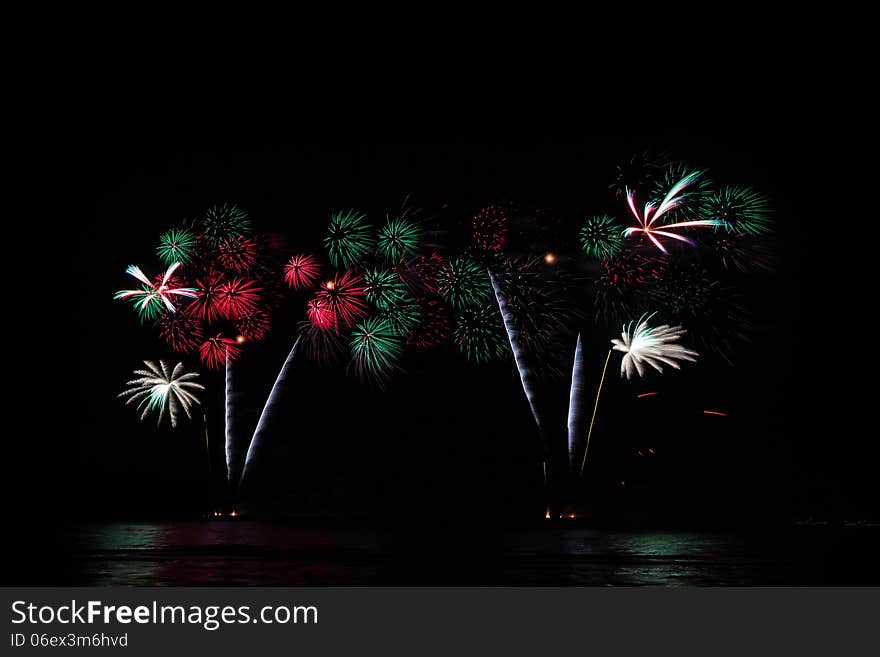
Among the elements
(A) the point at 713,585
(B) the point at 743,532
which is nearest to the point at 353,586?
(A) the point at 713,585

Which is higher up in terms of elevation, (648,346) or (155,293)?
(155,293)

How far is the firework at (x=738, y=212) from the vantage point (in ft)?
126

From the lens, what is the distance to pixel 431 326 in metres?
40.1

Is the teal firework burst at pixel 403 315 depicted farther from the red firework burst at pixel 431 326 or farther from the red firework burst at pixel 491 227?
the red firework burst at pixel 491 227

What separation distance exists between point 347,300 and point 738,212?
52.9ft

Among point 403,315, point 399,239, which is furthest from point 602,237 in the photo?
point 403,315

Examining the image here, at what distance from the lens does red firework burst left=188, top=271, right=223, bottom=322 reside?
41.8 meters

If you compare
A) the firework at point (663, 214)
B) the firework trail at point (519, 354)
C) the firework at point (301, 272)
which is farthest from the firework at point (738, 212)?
the firework at point (301, 272)

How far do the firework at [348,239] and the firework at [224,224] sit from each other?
3.67 metres

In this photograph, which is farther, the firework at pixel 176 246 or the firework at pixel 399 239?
the firework at pixel 176 246

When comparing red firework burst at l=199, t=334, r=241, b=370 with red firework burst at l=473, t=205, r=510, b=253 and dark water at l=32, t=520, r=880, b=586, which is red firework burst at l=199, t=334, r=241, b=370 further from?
red firework burst at l=473, t=205, r=510, b=253

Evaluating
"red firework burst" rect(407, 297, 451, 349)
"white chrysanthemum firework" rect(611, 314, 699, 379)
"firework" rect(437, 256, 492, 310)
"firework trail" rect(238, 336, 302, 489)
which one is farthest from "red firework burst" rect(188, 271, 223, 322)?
"white chrysanthemum firework" rect(611, 314, 699, 379)

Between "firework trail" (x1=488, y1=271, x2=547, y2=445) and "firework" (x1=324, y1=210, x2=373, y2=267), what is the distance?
567 cm

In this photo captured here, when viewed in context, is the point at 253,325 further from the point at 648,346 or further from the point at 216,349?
the point at 648,346
